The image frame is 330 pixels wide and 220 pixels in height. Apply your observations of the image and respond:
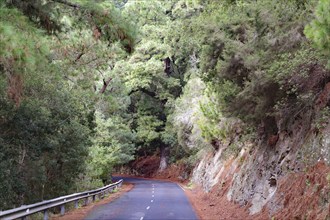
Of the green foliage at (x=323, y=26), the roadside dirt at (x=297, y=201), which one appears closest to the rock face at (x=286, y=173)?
the roadside dirt at (x=297, y=201)

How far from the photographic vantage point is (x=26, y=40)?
691cm

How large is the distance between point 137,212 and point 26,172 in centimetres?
524

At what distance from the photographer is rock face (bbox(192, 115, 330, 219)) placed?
10898 millimetres

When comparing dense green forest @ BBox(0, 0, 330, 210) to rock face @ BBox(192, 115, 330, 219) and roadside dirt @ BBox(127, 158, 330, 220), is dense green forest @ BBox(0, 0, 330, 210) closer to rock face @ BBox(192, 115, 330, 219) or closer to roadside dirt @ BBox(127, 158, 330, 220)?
rock face @ BBox(192, 115, 330, 219)

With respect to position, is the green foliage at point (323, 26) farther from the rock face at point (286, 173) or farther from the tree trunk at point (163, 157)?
the tree trunk at point (163, 157)

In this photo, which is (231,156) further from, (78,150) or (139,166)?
(139,166)

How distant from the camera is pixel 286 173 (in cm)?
1395

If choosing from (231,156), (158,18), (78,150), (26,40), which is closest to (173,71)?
(158,18)

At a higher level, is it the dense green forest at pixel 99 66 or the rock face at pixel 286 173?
the dense green forest at pixel 99 66

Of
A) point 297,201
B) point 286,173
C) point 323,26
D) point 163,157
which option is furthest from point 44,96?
point 163,157

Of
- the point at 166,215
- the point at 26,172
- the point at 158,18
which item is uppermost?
the point at 158,18

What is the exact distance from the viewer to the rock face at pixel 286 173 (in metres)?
10.9

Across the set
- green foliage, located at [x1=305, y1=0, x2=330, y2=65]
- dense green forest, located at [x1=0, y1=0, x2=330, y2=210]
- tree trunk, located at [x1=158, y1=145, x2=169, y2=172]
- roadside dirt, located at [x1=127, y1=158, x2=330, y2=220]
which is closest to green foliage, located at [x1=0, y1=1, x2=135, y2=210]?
dense green forest, located at [x1=0, y1=0, x2=330, y2=210]

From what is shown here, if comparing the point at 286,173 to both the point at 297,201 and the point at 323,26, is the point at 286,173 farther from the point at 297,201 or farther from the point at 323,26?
the point at 323,26
